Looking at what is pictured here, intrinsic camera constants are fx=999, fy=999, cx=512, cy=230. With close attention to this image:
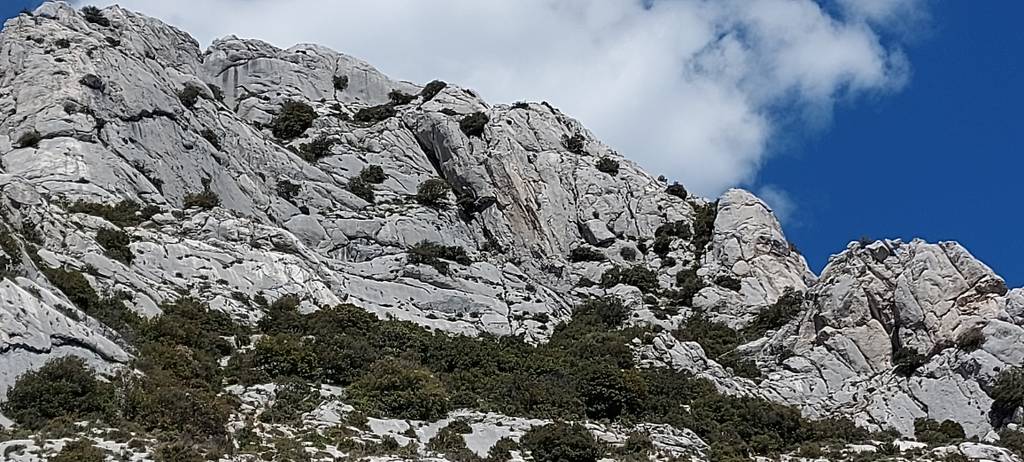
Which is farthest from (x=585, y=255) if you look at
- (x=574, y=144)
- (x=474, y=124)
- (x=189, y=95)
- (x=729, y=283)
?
(x=189, y=95)

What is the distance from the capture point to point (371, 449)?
118 ft

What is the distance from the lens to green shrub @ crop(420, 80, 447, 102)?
9644 cm

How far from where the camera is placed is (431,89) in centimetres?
9806

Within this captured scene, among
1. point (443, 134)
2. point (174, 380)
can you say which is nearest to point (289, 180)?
point (443, 134)

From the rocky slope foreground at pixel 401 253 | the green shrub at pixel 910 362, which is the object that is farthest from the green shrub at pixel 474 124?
the green shrub at pixel 910 362

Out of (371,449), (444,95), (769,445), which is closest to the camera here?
(371,449)

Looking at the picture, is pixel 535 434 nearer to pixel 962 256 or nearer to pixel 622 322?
pixel 622 322

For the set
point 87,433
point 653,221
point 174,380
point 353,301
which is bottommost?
point 87,433

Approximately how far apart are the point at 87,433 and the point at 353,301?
25889 mm

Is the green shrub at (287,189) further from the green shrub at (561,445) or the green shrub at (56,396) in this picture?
the green shrub at (561,445)

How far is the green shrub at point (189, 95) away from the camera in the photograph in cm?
7500

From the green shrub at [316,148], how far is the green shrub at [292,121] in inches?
78.0

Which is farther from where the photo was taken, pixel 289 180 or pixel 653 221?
pixel 653 221

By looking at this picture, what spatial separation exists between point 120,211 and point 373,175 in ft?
84.4
